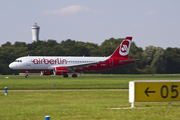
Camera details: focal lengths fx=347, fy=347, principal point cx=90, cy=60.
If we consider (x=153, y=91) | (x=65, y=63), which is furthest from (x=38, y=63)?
(x=153, y=91)

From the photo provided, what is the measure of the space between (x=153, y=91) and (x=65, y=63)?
157ft

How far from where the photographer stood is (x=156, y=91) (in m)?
19.8

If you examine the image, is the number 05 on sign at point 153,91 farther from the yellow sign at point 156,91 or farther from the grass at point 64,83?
the grass at point 64,83

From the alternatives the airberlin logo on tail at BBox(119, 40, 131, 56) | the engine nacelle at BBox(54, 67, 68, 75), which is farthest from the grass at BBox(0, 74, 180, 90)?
the airberlin logo on tail at BBox(119, 40, 131, 56)

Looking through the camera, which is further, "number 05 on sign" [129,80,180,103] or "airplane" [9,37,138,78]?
"airplane" [9,37,138,78]

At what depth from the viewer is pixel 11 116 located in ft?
52.2

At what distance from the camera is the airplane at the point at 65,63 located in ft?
212

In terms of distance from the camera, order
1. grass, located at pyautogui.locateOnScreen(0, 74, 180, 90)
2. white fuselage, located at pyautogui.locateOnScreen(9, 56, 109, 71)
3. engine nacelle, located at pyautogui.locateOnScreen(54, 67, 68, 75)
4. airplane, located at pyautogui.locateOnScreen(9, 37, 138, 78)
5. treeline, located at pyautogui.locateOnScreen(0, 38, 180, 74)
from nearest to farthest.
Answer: grass, located at pyautogui.locateOnScreen(0, 74, 180, 90) < engine nacelle, located at pyautogui.locateOnScreen(54, 67, 68, 75) < white fuselage, located at pyautogui.locateOnScreen(9, 56, 109, 71) < airplane, located at pyautogui.locateOnScreen(9, 37, 138, 78) < treeline, located at pyautogui.locateOnScreen(0, 38, 180, 74)

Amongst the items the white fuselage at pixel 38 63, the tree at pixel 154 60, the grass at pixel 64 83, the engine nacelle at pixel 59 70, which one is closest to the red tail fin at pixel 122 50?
the white fuselage at pixel 38 63

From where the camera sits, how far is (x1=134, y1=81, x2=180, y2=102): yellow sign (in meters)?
19.6

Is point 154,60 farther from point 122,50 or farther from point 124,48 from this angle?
point 122,50

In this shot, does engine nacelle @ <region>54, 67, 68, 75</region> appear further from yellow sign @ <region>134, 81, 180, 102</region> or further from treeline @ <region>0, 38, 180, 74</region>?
treeline @ <region>0, 38, 180, 74</region>

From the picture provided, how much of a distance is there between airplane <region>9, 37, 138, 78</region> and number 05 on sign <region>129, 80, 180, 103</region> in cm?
4465

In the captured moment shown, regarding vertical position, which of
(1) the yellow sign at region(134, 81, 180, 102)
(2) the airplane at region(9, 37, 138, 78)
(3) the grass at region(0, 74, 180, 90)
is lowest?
(3) the grass at region(0, 74, 180, 90)
